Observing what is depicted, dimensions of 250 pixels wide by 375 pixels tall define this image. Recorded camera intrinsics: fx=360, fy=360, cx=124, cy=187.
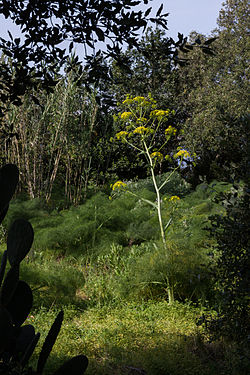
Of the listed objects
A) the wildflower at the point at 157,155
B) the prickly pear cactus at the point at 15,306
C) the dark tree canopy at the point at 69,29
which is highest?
the dark tree canopy at the point at 69,29

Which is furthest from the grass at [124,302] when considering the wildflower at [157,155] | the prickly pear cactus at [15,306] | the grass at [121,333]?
the wildflower at [157,155]

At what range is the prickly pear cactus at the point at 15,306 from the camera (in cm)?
95

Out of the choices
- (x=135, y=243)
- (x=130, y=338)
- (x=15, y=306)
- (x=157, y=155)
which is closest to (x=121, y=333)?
(x=130, y=338)

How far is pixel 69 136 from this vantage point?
26.9 feet

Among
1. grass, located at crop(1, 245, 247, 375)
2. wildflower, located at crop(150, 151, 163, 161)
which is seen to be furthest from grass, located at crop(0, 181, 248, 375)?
wildflower, located at crop(150, 151, 163, 161)

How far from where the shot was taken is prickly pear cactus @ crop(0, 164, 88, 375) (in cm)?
95

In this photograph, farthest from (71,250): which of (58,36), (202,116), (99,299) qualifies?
(202,116)

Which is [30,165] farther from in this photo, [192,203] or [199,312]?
[199,312]

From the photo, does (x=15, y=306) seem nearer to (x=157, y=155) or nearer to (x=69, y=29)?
(x=69, y=29)

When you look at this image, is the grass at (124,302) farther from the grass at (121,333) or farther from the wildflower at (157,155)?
the wildflower at (157,155)

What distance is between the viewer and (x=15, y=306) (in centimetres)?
116

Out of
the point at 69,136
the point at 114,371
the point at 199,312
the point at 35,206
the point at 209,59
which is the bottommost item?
the point at 199,312

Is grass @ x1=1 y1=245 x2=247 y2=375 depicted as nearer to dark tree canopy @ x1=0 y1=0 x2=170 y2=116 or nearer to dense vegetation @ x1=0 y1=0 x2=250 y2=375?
dense vegetation @ x1=0 y1=0 x2=250 y2=375

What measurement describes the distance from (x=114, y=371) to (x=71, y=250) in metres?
3.09
